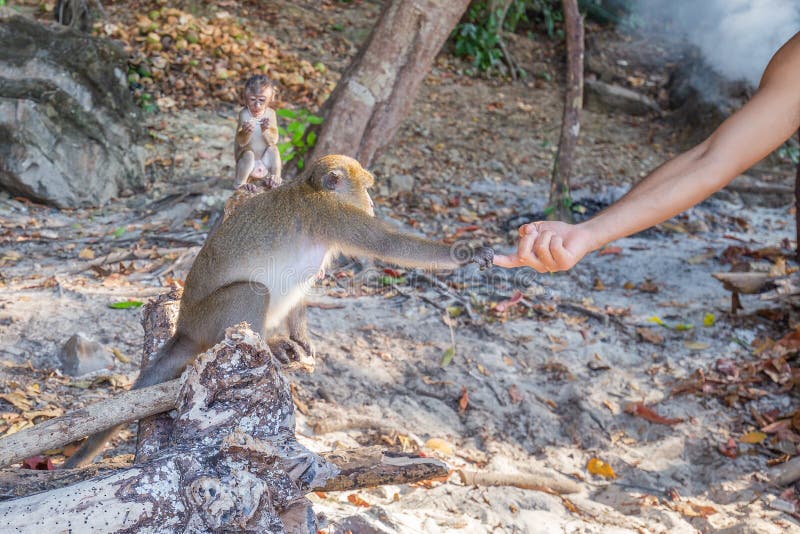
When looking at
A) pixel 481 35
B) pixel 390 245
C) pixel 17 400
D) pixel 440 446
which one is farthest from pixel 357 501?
pixel 481 35

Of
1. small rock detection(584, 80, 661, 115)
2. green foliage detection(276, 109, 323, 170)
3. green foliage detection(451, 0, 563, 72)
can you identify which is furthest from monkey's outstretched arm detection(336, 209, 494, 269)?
green foliage detection(451, 0, 563, 72)

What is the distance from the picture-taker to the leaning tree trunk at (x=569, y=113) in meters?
6.87

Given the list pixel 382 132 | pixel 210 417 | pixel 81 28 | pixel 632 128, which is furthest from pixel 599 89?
pixel 210 417

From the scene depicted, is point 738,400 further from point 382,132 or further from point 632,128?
point 632,128

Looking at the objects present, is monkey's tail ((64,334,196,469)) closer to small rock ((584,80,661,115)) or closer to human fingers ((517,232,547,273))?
human fingers ((517,232,547,273))

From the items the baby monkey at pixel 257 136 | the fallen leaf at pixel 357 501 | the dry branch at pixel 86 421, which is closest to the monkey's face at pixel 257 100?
the baby monkey at pixel 257 136

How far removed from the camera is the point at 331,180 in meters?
3.60

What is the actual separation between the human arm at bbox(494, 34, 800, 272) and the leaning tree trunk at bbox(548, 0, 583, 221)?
15.4ft

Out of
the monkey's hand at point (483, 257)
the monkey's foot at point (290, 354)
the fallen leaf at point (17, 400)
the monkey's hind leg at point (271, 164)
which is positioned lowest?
the fallen leaf at point (17, 400)

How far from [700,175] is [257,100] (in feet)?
8.58

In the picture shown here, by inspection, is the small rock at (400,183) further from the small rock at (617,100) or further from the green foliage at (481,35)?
the small rock at (617,100)

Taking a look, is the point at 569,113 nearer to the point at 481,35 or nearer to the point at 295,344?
the point at 295,344

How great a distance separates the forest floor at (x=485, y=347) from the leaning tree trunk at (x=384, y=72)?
1.07 metres

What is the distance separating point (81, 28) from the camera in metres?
9.16
